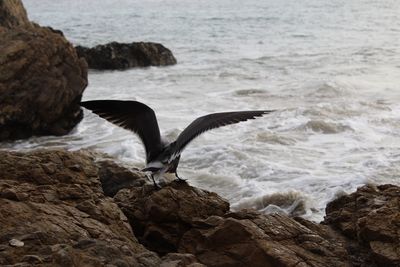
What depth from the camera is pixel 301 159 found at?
8.71m

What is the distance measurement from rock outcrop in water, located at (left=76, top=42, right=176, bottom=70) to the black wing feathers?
1511cm

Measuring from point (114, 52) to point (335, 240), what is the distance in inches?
643

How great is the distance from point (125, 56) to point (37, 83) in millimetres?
9534

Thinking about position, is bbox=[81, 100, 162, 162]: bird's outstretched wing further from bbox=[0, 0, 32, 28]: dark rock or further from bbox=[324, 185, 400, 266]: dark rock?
bbox=[0, 0, 32, 28]: dark rock

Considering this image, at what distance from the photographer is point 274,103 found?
12.8 m

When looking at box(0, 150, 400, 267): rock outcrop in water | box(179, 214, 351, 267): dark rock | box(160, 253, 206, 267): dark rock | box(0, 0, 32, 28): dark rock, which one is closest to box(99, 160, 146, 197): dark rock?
box(0, 150, 400, 267): rock outcrop in water

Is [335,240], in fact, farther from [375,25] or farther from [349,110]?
[375,25]

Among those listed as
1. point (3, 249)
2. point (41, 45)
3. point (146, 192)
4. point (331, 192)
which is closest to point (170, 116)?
point (41, 45)

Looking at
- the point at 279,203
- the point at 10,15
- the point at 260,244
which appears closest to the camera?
the point at 260,244

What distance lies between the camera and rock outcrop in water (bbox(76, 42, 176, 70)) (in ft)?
63.2


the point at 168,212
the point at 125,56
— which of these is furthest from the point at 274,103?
the point at 168,212

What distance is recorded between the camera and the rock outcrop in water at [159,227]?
10.0ft

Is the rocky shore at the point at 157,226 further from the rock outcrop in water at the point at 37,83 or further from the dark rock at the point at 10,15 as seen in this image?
the dark rock at the point at 10,15

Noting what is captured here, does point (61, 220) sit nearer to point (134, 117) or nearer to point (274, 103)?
point (134, 117)
